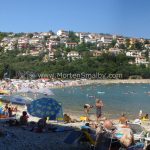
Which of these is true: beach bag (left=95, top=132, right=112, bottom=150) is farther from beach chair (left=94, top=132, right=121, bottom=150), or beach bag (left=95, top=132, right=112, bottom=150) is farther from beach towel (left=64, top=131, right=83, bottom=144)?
beach towel (left=64, top=131, right=83, bottom=144)

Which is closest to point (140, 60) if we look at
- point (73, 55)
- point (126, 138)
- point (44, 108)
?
point (73, 55)

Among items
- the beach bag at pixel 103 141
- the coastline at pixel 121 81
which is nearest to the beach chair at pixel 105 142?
the beach bag at pixel 103 141

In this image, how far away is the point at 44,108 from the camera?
1435 centimetres

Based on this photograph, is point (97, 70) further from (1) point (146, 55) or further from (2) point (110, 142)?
(2) point (110, 142)

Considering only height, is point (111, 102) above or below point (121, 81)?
below

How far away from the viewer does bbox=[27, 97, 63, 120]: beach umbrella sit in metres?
14.3

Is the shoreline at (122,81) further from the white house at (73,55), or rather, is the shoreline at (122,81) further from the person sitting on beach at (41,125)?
the person sitting on beach at (41,125)

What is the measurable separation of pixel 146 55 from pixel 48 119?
140797mm

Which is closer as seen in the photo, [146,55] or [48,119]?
[48,119]

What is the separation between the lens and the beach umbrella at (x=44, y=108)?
1430 cm

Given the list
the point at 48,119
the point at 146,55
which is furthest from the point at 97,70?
the point at 48,119

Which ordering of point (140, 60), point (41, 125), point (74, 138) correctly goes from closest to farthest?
point (74, 138)
point (41, 125)
point (140, 60)

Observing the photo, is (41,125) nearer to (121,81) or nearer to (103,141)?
(103,141)

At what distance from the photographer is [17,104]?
24.0 metres
